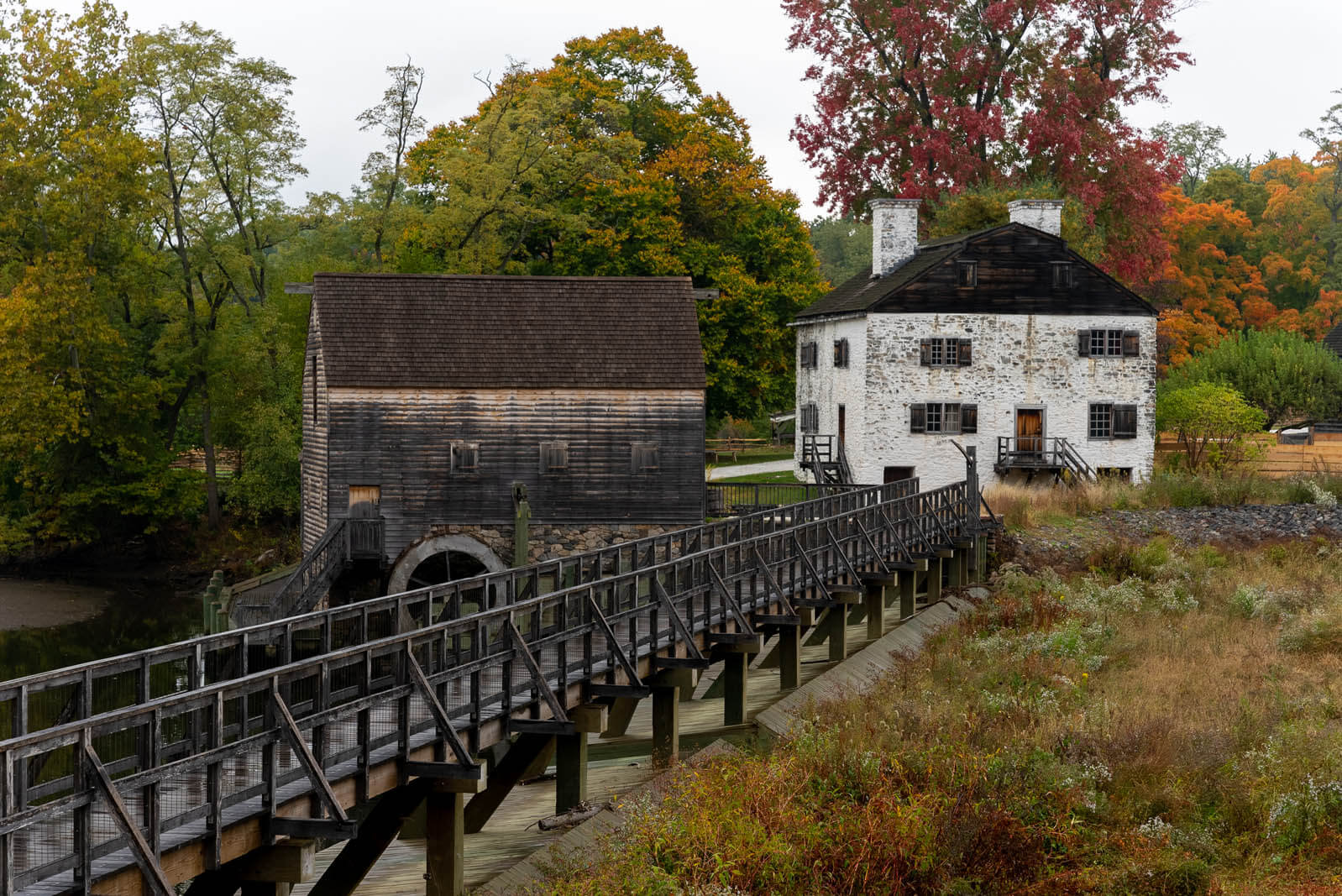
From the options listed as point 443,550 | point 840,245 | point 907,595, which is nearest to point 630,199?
point 443,550

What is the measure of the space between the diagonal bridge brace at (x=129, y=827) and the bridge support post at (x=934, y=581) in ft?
69.3

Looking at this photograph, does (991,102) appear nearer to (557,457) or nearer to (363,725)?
(557,457)

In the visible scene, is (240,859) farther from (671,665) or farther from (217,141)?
(217,141)

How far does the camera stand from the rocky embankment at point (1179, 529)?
3125cm

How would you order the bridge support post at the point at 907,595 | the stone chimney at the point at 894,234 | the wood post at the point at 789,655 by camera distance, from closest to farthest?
the wood post at the point at 789,655
the bridge support post at the point at 907,595
the stone chimney at the point at 894,234

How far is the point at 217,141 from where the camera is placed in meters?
44.3

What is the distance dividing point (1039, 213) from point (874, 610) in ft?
60.4

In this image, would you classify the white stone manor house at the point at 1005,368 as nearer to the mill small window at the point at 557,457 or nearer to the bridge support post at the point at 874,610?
the mill small window at the point at 557,457

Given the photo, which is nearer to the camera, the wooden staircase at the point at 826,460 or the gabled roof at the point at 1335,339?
the wooden staircase at the point at 826,460

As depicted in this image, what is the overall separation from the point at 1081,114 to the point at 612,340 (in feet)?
67.3

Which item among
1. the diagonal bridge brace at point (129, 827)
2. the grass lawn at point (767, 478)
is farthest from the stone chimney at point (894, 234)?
the diagonal bridge brace at point (129, 827)

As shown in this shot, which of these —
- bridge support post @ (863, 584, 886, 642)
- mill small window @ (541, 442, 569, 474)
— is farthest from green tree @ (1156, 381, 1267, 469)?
bridge support post @ (863, 584, 886, 642)

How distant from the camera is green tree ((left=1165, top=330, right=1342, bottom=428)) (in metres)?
45.0

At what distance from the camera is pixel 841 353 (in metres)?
41.3
